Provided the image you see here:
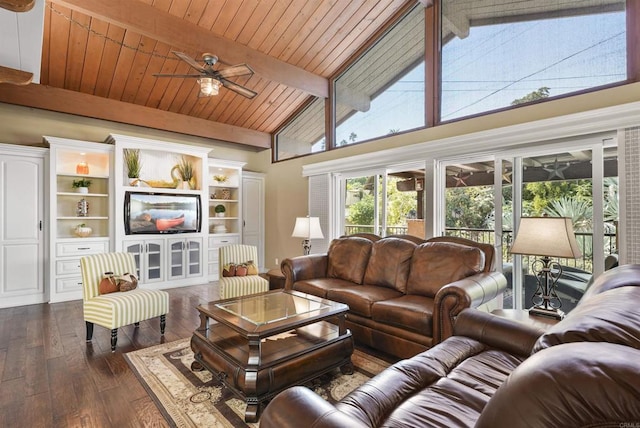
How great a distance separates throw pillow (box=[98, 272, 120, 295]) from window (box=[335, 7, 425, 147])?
12.6ft

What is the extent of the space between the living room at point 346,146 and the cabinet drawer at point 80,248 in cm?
80

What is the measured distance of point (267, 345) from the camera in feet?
7.85

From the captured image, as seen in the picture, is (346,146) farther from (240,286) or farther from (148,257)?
(148,257)

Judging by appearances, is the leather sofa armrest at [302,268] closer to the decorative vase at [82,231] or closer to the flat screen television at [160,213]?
the flat screen television at [160,213]

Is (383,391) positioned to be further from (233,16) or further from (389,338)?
(233,16)

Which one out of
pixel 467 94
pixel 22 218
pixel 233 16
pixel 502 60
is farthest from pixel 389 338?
pixel 22 218

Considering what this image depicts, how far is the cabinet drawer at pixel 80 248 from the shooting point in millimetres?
4620

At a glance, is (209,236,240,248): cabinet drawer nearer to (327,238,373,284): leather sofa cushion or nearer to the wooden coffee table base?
(327,238,373,284): leather sofa cushion

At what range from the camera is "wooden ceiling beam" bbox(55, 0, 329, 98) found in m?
3.31

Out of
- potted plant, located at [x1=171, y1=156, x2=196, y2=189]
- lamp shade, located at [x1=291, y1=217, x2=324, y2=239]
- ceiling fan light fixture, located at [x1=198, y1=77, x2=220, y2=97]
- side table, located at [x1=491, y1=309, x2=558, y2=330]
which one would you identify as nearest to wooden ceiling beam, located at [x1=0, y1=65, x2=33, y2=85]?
ceiling fan light fixture, located at [x1=198, y1=77, x2=220, y2=97]

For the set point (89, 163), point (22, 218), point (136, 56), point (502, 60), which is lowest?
point (22, 218)

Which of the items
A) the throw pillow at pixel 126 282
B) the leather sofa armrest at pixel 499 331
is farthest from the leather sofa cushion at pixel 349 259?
the throw pillow at pixel 126 282

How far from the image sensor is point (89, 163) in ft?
17.3

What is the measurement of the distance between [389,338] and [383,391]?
1453 millimetres
